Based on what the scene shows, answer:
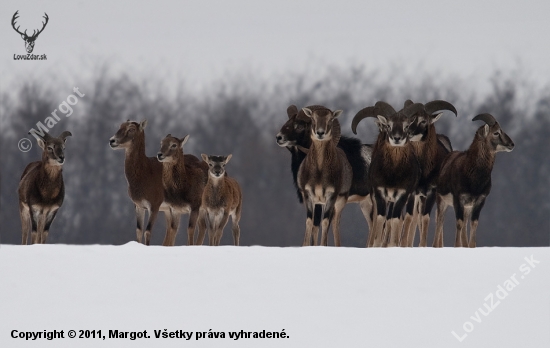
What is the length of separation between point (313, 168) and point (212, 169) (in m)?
2.42

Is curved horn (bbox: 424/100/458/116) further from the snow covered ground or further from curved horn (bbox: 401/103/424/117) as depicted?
the snow covered ground

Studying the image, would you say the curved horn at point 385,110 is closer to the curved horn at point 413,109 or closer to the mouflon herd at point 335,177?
the mouflon herd at point 335,177

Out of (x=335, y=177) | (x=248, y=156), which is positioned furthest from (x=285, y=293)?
(x=248, y=156)

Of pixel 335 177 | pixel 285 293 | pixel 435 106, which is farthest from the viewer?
pixel 435 106

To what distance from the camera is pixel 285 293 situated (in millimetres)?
14500

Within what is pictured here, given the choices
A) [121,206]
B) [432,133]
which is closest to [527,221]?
[121,206]

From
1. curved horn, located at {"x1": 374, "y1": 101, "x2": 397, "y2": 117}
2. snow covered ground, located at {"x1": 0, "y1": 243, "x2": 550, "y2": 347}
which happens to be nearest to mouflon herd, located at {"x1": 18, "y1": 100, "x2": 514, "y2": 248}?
curved horn, located at {"x1": 374, "y1": 101, "x2": 397, "y2": 117}

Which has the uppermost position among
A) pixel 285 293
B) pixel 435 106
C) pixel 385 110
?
pixel 435 106

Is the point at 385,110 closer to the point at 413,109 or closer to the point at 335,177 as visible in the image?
the point at 413,109

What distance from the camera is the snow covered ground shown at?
45.5 feet

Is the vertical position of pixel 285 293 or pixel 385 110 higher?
pixel 385 110

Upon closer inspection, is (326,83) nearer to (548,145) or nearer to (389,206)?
(548,145)

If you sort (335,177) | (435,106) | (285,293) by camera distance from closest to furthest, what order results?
(285,293) < (335,177) < (435,106)

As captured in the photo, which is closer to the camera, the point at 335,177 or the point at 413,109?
the point at 335,177
